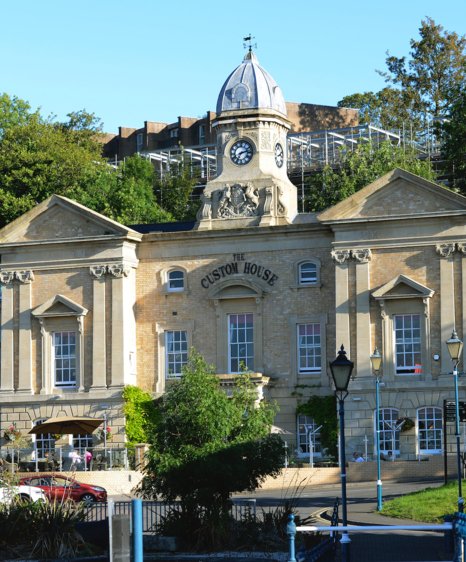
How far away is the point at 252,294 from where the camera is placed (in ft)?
205

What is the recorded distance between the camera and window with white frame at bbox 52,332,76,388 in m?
64.2

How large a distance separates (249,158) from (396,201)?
7.76m

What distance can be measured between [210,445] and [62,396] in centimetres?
2707

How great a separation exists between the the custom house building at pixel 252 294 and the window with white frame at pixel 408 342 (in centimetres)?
6

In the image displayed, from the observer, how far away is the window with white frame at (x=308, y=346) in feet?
203

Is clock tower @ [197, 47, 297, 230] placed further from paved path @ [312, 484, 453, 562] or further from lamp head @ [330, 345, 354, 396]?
lamp head @ [330, 345, 354, 396]

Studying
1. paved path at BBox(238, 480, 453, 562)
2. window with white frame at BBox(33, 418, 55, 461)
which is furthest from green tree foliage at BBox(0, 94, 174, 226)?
paved path at BBox(238, 480, 453, 562)

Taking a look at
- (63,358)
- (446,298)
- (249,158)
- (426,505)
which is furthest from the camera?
(249,158)

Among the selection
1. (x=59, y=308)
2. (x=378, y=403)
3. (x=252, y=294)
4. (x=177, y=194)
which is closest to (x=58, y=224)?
(x=59, y=308)

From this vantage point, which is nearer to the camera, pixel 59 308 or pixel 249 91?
pixel 59 308

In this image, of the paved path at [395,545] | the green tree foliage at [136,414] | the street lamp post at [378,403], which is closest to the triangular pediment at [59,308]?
the green tree foliage at [136,414]

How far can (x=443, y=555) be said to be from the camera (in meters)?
30.6

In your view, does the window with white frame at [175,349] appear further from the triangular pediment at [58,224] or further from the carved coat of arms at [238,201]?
the carved coat of arms at [238,201]

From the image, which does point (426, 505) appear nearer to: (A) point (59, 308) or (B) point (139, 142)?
(A) point (59, 308)
